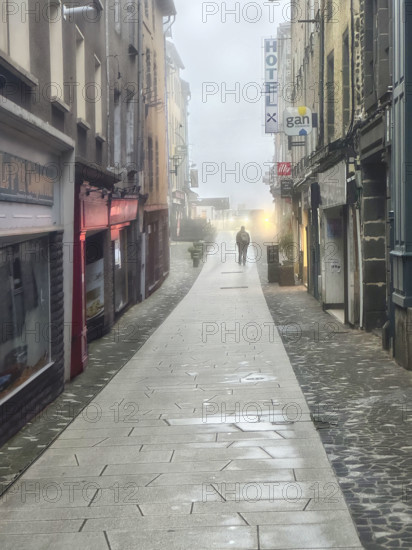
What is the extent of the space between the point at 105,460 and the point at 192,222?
53865 millimetres

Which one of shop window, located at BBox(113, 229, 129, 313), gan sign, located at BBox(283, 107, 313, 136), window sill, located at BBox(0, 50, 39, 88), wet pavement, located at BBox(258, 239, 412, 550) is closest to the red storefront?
shop window, located at BBox(113, 229, 129, 313)

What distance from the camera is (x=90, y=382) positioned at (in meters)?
11.7

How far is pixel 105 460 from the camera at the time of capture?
7.50 metres

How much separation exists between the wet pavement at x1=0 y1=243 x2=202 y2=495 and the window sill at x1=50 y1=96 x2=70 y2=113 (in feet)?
13.0

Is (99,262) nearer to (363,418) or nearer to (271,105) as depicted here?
(363,418)

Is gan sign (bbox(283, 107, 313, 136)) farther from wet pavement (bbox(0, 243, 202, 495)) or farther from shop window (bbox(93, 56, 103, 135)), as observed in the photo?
shop window (bbox(93, 56, 103, 135))

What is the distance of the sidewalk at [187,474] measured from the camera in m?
5.53

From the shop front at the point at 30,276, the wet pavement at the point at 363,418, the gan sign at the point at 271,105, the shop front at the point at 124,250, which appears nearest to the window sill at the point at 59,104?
the shop front at the point at 30,276

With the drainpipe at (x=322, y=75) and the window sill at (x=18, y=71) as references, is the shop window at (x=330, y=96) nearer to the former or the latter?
the drainpipe at (x=322, y=75)

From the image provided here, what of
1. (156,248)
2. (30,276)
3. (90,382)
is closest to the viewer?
(30,276)

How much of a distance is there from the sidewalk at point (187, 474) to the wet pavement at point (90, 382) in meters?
0.18

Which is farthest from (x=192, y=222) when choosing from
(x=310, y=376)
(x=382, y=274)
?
(x=310, y=376)

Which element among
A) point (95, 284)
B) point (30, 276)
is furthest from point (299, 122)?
point (30, 276)

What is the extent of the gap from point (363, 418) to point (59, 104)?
20.2 feet
